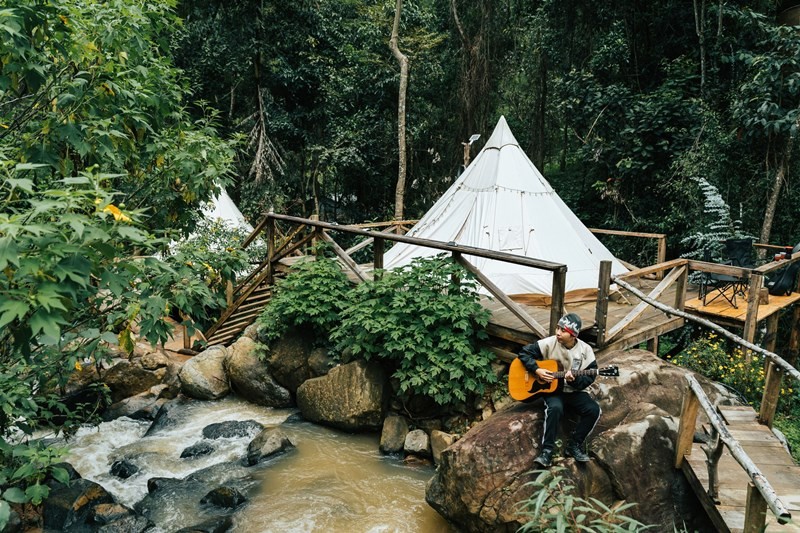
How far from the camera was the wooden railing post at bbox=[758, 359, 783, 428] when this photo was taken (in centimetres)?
461

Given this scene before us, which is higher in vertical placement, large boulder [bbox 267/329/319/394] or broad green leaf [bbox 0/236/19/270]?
broad green leaf [bbox 0/236/19/270]

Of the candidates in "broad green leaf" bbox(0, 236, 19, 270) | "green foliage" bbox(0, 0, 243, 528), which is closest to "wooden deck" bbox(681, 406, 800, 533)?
"green foliage" bbox(0, 0, 243, 528)

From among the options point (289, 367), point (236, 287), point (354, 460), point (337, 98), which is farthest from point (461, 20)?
point (354, 460)

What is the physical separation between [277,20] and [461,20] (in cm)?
510

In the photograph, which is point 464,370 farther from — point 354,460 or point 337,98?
point 337,98

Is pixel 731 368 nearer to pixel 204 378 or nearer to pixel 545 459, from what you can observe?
pixel 545 459

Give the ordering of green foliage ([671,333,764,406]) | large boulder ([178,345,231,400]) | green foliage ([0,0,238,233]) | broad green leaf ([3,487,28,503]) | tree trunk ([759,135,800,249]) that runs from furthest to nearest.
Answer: tree trunk ([759,135,800,249]) → large boulder ([178,345,231,400]) → green foliage ([671,333,764,406]) → green foliage ([0,0,238,233]) → broad green leaf ([3,487,28,503])

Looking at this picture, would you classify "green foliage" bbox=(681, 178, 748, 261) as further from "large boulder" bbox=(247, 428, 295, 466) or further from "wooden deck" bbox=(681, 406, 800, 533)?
"large boulder" bbox=(247, 428, 295, 466)

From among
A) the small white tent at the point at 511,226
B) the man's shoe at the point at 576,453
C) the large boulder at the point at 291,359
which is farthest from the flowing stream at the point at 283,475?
the small white tent at the point at 511,226

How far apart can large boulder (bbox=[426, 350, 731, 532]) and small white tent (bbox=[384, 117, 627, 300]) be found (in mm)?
2839

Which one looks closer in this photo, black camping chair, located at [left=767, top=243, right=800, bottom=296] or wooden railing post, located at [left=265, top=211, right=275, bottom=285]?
black camping chair, located at [left=767, top=243, right=800, bottom=296]

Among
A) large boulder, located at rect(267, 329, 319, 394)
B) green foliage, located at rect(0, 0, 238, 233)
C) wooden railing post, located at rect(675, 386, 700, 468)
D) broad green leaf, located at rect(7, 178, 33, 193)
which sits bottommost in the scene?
large boulder, located at rect(267, 329, 319, 394)

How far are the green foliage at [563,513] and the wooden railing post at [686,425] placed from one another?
73cm

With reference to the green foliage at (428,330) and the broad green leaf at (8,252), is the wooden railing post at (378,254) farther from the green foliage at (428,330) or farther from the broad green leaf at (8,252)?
the broad green leaf at (8,252)
